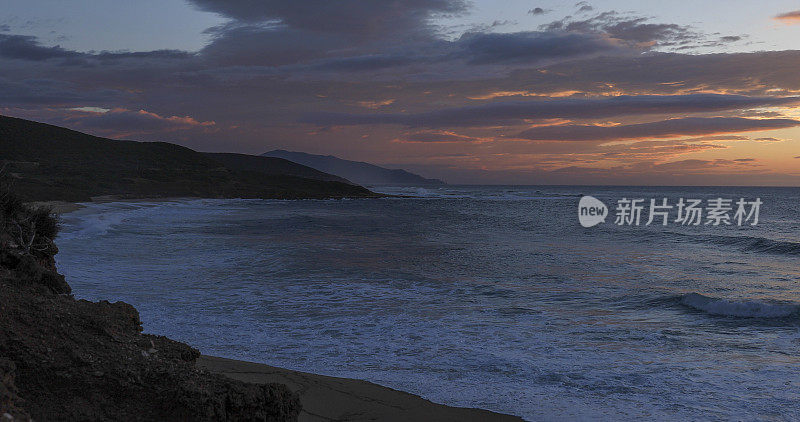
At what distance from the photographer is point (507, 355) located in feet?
21.5

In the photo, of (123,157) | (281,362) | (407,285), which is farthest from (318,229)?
(123,157)

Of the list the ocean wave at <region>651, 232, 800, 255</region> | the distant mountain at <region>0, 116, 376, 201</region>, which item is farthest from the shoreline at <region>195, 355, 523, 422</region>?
the distant mountain at <region>0, 116, 376, 201</region>

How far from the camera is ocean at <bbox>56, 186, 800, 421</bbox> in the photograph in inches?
215

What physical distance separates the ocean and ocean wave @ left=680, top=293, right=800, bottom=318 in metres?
0.03

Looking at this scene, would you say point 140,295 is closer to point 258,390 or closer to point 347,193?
point 258,390

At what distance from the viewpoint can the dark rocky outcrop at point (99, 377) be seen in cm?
329

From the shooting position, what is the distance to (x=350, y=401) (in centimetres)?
502

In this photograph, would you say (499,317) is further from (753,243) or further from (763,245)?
(753,243)

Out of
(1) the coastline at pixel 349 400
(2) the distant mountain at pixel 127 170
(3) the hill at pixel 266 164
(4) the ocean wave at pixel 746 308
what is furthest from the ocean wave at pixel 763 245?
(3) the hill at pixel 266 164

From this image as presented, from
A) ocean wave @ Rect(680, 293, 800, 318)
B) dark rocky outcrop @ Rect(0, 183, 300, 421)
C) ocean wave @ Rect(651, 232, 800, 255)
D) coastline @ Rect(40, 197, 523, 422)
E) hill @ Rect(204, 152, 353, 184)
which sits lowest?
coastline @ Rect(40, 197, 523, 422)

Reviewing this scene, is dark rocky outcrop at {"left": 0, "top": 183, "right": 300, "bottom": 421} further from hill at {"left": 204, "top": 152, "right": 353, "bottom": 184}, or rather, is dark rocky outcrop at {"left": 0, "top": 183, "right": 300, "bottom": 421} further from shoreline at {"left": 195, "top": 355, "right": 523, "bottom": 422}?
hill at {"left": 204, "top": 152, "right": 353, "bottom": 184}

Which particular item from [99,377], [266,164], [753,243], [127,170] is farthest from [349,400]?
[266,164]

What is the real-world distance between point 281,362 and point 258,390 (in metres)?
2.72

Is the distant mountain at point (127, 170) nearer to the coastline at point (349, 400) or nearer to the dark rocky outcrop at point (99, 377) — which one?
the coastline at point (349, 400)
